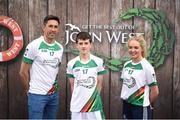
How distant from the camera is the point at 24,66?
187 inches

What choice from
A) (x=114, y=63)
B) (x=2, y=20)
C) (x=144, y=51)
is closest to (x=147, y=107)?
(x=144, y=51)

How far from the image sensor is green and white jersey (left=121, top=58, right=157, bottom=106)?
14.4 ft

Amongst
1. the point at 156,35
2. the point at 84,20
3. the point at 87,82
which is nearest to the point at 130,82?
the point at 87,82

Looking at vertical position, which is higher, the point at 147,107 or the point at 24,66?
the point at 24,66

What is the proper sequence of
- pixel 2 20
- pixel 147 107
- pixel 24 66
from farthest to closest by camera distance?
pixel 2 20, pixel 24 66, pixel 147 107

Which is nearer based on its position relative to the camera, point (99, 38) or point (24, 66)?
point (24, 66)

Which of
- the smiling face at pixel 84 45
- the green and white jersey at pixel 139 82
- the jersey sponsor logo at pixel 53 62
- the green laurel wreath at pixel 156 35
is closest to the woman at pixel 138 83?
the green and white jersey at pixel 139 82

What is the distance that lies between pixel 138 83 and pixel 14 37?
2.00m

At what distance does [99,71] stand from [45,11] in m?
1.50

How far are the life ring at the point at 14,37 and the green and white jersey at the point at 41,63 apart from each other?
0.92 m

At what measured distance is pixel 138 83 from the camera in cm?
439

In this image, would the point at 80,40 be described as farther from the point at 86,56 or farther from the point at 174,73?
the point at 174,73

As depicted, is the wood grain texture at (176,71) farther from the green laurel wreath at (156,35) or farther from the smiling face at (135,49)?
the smiling face at (135,49)

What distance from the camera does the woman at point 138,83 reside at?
172 inches
